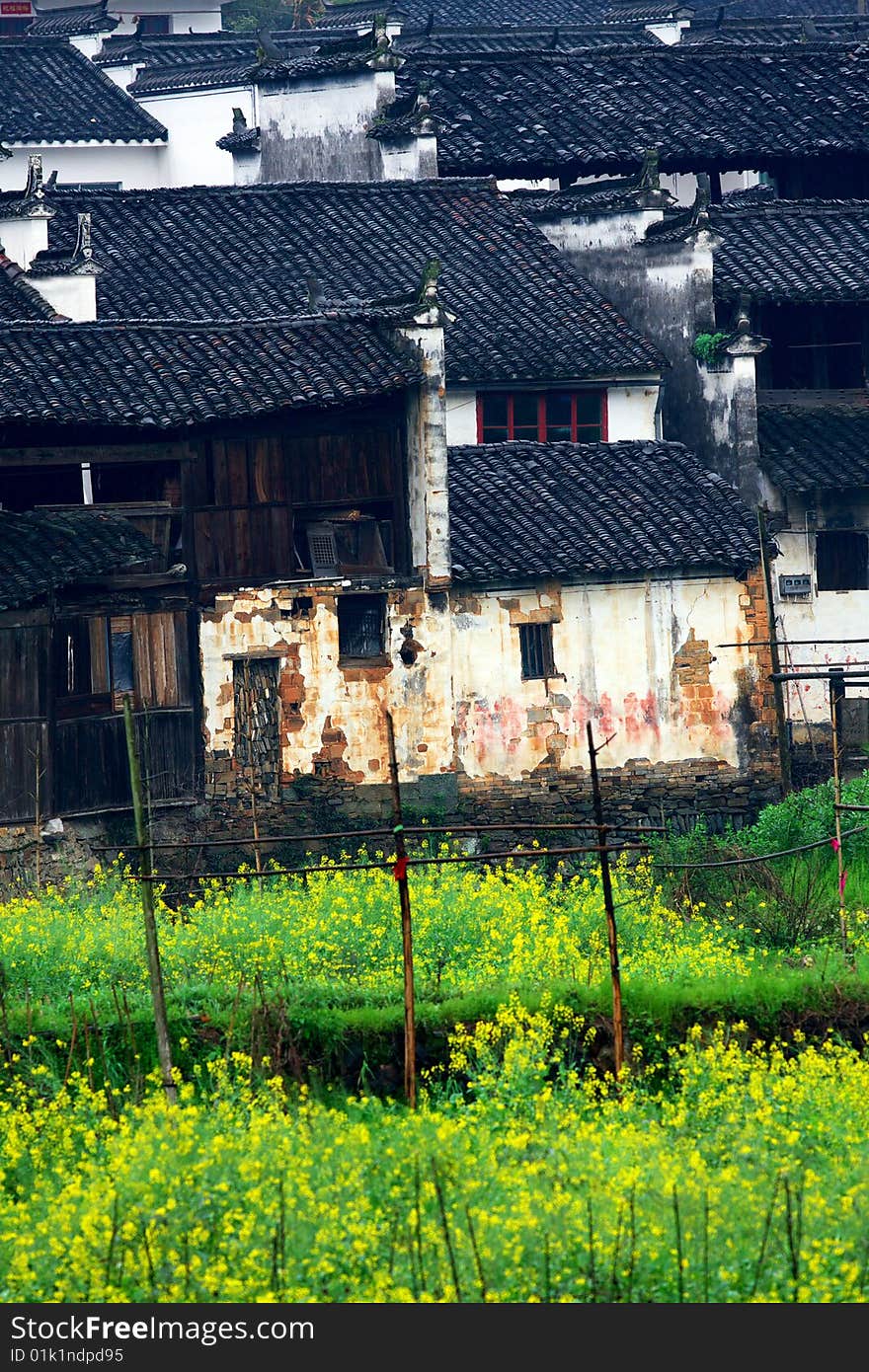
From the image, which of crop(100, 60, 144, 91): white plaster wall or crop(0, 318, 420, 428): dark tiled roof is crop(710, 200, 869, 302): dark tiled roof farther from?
crop(100, 60, 144, 91): white plaster wall

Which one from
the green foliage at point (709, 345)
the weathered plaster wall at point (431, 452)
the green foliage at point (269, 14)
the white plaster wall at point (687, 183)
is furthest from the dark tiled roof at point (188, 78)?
the weathered plaster wall at point (431, 452)

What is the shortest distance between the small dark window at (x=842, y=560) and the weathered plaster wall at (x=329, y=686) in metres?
5.43

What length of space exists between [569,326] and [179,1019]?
14054mm

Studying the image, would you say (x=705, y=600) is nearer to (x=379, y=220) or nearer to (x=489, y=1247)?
(x=379, y=220)

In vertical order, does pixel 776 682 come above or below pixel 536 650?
below

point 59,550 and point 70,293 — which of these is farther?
point 70,293

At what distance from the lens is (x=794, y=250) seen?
3027 centimetres

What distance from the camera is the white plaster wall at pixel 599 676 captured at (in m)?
26.0

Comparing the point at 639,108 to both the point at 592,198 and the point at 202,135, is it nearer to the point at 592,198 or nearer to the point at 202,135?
the point at 592,198

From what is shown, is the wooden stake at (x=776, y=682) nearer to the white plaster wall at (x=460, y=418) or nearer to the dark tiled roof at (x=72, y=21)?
the white plaster wall at (x=460, y=418)

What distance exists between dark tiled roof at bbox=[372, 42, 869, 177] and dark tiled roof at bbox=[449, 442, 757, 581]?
5697 mm

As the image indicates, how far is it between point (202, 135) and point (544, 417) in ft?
45.8

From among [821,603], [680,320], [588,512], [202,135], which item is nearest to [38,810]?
[588,512]

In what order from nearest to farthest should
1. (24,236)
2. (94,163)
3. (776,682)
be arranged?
(776,682) < (24,236) < (94,163)
